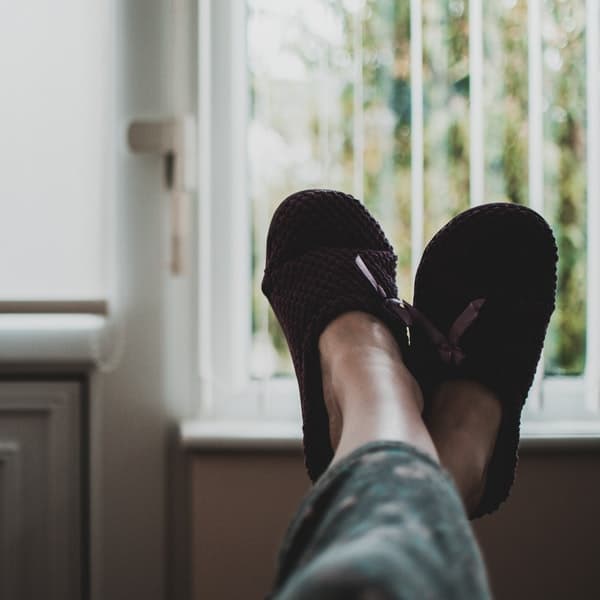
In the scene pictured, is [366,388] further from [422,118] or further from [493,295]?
[422,118]

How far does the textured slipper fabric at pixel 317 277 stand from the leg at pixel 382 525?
7.3 inches

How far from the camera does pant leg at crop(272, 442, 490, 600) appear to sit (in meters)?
0.51

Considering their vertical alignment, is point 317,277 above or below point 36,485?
above

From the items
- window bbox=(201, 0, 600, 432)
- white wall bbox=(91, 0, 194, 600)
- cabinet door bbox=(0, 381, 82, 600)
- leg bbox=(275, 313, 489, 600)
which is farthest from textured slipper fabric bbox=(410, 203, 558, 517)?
cabinet door bbox=(0, 381, 82, 600)

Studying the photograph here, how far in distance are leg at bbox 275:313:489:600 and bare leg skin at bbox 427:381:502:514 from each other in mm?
135

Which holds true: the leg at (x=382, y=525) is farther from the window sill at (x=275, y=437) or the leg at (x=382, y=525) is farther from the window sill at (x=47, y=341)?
the window sill at (x=47, y=341)

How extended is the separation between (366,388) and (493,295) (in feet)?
1.04

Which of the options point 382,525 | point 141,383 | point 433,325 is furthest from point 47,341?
point 382,525

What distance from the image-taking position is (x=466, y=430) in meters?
1.05

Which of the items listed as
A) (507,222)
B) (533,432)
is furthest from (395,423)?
(533,432)

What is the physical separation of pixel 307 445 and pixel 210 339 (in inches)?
13.1

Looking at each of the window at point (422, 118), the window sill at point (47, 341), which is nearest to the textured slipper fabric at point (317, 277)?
the window at point (422, 118)

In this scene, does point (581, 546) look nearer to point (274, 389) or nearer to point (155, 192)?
point (274, 389)

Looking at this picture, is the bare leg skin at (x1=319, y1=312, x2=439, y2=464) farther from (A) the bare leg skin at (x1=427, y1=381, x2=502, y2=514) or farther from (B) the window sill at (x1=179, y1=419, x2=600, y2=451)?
(B) the window sill at (x1=179, y1=419, x2=600, y2=451)
